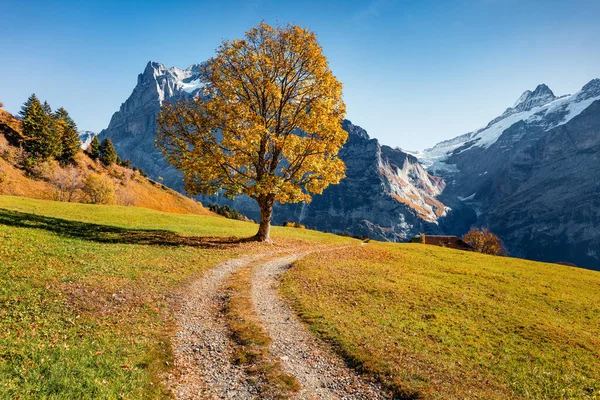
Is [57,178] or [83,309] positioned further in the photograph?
[57,178]

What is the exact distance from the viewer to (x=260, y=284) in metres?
21.4

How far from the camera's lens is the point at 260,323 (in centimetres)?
1518

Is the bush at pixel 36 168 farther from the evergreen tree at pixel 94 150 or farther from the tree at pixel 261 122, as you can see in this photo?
the tree at pixel 261 122

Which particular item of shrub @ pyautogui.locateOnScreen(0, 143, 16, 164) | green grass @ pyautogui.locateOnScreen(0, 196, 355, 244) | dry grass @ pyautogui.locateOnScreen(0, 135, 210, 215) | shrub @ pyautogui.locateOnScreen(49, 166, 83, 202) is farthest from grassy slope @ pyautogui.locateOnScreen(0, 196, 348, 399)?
shrub @ pyautogui.locateOnScreen(0, 143, 16, 164)

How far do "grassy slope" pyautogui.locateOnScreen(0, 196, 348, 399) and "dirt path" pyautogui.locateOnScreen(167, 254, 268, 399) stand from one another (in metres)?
0.65

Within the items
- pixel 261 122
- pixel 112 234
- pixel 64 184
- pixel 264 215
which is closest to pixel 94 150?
pixel 64 184

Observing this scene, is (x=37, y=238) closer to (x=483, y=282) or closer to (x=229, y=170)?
(x=229, y=170)

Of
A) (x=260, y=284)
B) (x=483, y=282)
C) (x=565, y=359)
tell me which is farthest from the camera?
(x=483, y=282)

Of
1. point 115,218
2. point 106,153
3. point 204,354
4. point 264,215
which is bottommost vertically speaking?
point 204,354

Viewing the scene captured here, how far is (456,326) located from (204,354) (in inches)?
488

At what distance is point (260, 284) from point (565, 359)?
16233mm

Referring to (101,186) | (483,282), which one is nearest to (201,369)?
(483,282)

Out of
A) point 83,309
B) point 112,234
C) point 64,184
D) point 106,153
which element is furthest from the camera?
point 106,153

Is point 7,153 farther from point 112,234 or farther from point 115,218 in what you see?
point 112,234
